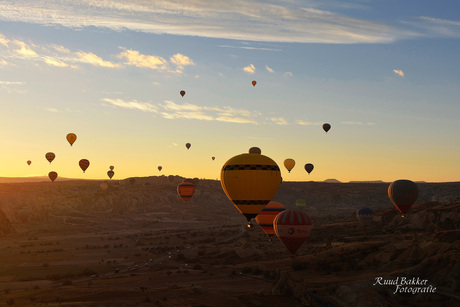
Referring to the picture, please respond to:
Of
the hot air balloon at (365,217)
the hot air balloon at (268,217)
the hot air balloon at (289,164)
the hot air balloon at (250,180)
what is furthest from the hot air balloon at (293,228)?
the hot air balloon at (289,164)

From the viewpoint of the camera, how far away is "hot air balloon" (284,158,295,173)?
3883 inches

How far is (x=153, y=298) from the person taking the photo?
34.6m

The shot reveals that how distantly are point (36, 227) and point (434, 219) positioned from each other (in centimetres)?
8067

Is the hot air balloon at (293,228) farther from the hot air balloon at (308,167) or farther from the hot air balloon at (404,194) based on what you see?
the hot air balloon at (308,167)

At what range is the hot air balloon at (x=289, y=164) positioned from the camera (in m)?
98.6

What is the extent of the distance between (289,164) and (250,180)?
5679 cm

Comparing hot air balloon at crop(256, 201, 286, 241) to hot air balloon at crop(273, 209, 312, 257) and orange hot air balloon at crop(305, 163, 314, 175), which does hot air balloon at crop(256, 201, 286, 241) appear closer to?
hot air balloon at crop(273, 209, 312, 257)

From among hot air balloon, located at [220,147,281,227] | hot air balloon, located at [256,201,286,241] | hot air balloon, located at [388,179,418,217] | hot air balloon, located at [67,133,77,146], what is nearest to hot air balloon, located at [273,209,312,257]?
hot air balloon, located at [220,147,281,227]

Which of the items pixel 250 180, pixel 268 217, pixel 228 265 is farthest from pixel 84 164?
pixel 250 180

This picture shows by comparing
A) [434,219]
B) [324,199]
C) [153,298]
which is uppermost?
[324,199]

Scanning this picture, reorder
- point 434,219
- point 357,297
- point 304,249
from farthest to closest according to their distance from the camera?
1. point 434,219
2. point 304,249
3. point 357,297

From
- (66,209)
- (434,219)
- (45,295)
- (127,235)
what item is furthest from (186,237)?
(66,209)

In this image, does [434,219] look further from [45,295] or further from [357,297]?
[45,295]

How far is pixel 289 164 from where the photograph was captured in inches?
3907
